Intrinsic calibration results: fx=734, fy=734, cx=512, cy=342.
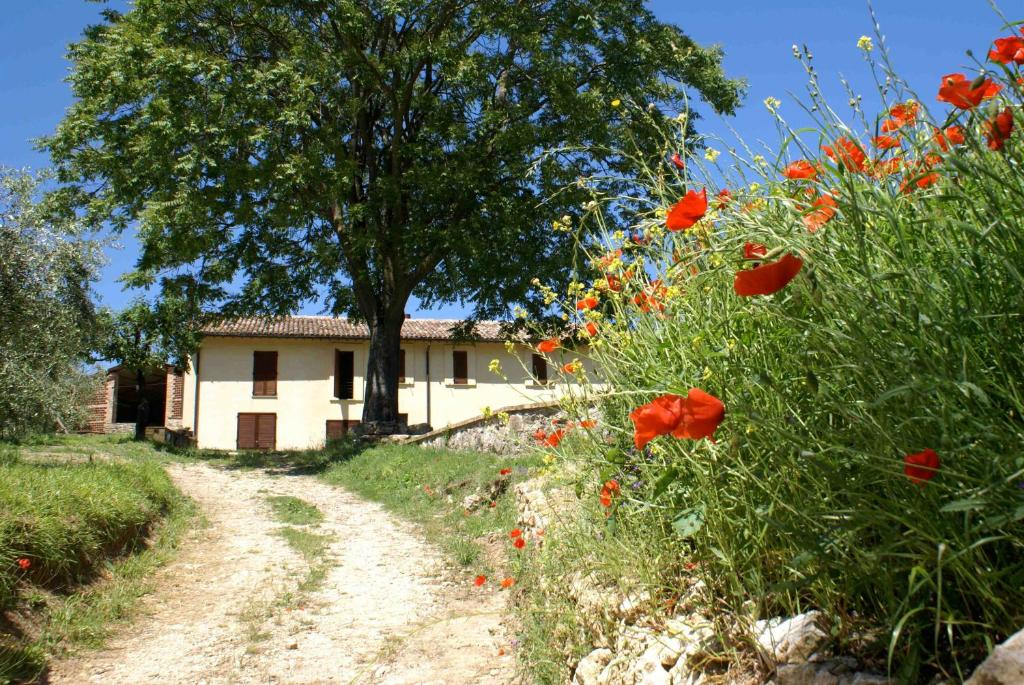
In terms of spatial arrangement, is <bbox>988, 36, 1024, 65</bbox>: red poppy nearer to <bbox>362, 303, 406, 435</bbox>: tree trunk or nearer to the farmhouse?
<bbox>362, 303, 406, 435</bbox>: tree trunk

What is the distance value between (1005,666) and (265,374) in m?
29.2

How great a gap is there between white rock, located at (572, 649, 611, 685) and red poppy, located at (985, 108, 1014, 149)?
2572mm

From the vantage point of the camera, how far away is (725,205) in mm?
2342

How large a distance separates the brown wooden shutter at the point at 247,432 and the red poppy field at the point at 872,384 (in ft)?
90.8

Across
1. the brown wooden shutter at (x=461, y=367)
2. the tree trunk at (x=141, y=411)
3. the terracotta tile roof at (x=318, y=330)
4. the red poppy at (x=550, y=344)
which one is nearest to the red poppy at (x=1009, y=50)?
the red poppy at (x=550, y=344)

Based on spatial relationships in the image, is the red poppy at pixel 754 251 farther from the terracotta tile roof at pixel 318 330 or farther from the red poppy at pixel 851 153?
the terracotta tile roof at pixel 318 330

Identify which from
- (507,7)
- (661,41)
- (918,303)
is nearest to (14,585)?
(918,303)

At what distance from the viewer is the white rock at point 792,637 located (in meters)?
2.05

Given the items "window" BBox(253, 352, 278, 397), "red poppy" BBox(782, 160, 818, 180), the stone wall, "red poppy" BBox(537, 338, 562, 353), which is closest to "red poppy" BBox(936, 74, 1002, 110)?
"red poppy" BBox(782, 160, 818, 180)

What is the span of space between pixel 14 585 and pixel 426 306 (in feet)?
44.0

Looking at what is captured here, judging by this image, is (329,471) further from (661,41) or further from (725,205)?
(725,205)

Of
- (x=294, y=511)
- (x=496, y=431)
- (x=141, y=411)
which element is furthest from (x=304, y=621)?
(x=141, y=411)

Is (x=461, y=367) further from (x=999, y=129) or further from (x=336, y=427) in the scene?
(x=999, y=129)

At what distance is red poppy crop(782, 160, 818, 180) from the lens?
211 centimetres
